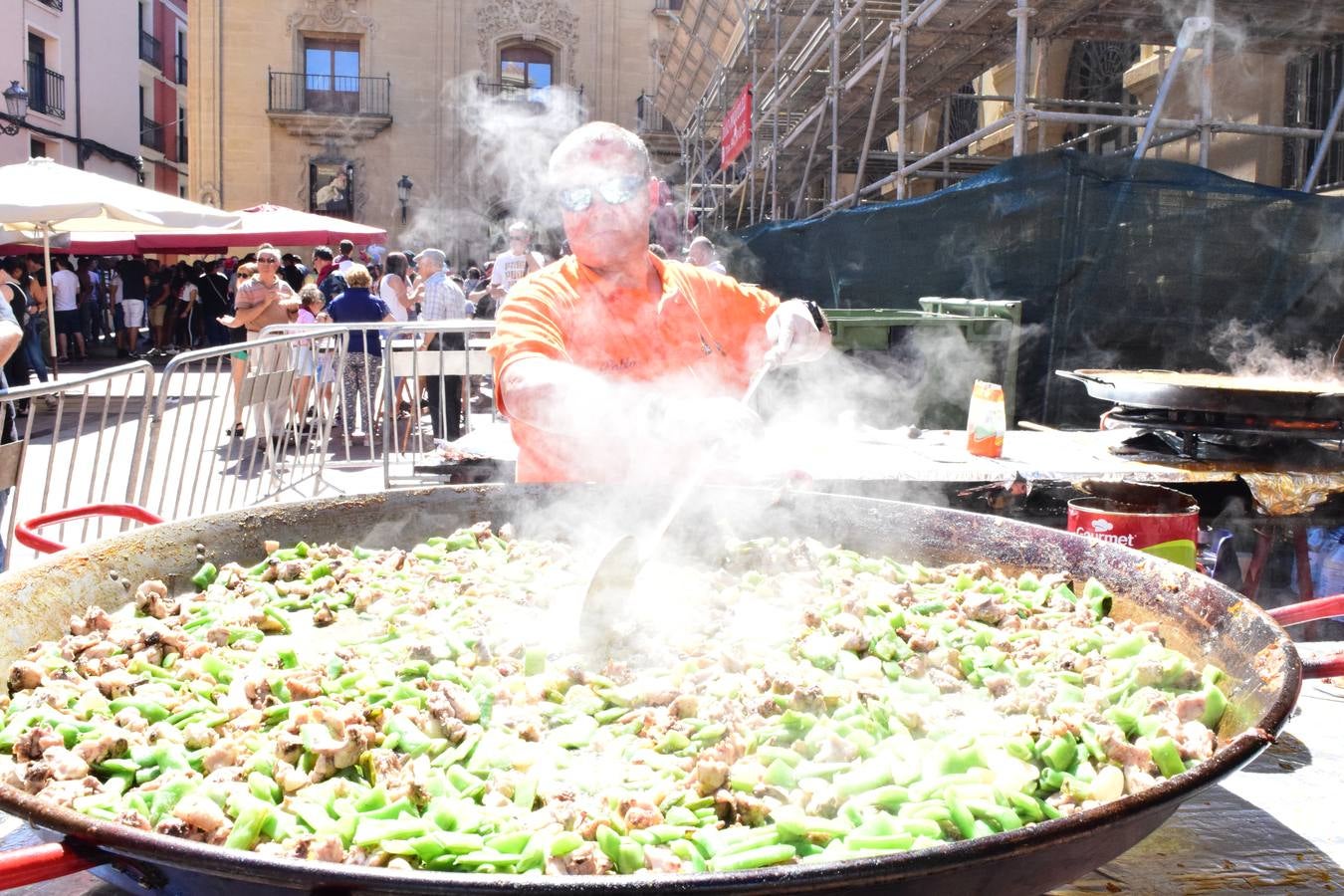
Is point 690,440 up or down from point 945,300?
down

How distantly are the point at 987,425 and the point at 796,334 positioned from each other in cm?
148

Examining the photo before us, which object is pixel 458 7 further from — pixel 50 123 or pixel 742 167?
pixel 742 167

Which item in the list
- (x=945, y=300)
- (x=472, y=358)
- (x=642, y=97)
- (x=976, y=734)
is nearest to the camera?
(x=976, y=734)

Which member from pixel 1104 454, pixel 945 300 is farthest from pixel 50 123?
pixel 1104 454

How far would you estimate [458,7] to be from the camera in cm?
2969

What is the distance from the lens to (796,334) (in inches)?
123

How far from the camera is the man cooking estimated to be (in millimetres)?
2869

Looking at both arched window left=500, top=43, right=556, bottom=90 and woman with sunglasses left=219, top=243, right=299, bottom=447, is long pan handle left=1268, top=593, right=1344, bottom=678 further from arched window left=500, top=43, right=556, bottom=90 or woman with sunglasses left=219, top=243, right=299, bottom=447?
arched window left=500, top=43, right=556, bottom=90

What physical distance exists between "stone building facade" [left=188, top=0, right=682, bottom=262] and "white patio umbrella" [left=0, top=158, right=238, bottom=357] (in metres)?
16.5

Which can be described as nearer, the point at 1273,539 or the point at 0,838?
the point at 0,838

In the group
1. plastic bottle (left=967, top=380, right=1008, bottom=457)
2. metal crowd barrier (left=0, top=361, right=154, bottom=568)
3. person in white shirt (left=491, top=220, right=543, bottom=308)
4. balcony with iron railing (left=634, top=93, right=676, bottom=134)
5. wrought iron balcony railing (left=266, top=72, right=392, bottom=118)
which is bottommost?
metal crowd barrier (left=0, top=361, right=154, bottom=568)

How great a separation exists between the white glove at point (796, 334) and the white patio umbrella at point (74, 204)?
9.81 meters

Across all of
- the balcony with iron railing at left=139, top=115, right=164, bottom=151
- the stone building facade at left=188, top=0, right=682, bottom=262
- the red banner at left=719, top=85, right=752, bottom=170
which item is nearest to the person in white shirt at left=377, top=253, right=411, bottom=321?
the red banner at left=719, top=85, right=752, bottom=170

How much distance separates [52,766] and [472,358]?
7.59 m
